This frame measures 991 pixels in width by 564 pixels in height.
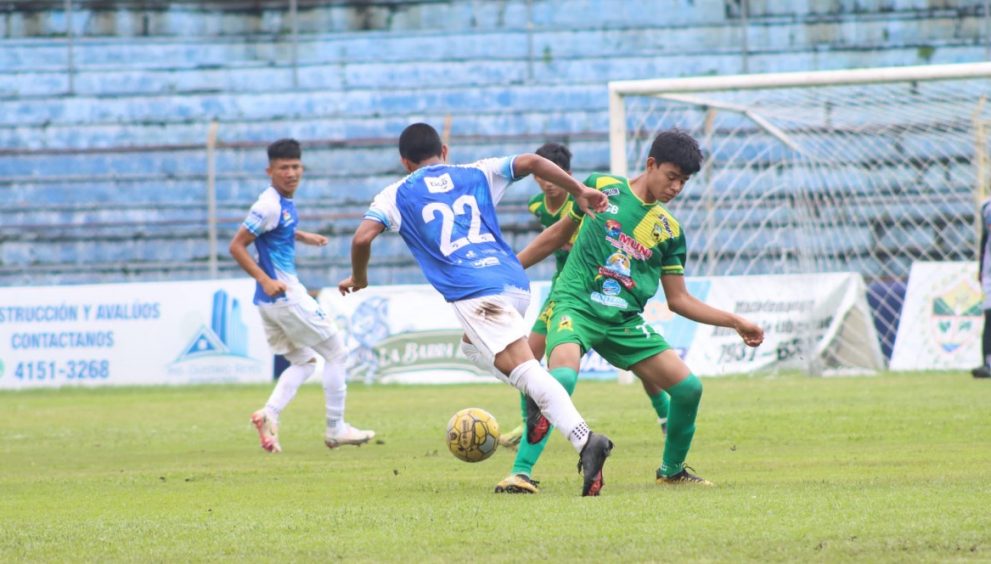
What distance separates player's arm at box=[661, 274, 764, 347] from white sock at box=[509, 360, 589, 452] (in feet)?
2.79

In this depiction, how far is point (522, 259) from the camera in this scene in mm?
8141

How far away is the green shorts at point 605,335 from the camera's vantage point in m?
7.72

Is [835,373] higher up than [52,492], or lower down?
lower down

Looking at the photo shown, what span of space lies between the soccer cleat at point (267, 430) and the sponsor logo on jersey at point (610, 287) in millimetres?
4040

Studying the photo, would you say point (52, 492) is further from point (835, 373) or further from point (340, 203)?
point (340, 203)

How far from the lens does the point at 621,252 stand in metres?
7.78

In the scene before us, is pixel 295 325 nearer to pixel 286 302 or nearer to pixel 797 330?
pixel 286 302

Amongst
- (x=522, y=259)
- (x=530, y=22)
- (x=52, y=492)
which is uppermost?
(x=530, y=22)

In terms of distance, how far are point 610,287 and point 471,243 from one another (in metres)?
0.77

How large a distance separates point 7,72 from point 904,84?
16.0 m

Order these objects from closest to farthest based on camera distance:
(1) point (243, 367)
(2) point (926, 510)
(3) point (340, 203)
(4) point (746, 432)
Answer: (2) point (926, 510), (4) point (746, 432), (1) point (243, 367), (3) point (340, 203)

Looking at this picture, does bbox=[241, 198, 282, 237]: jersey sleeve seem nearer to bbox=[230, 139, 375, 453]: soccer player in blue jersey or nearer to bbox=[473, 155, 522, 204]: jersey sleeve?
bbox=[230, 139, 375, 453]: soccer player in blue jersey

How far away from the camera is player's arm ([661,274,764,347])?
7543 millimetres

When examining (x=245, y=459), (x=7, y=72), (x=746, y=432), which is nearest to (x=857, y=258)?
(x=746, y=432)
